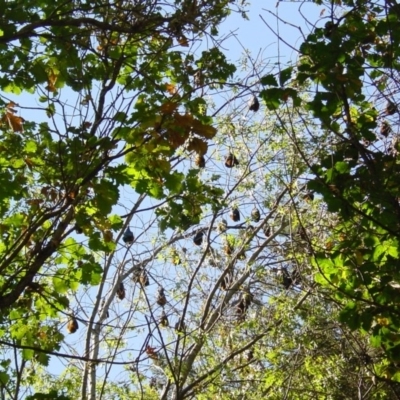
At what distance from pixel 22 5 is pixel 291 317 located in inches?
143

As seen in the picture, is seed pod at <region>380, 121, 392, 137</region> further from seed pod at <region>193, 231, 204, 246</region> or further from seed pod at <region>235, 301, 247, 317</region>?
seed pod at <region>193, 231, 204, 246</region>


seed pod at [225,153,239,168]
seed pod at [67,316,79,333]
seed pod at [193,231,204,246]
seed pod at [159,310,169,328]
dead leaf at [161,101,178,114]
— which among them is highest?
seed pod at [225,153,239,168]

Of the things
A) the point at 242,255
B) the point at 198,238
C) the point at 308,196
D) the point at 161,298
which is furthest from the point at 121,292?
the point at 308,196

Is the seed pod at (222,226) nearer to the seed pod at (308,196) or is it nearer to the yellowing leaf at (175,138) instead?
the seed pod at (308,196)

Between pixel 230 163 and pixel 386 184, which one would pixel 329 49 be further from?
pixel 230 163

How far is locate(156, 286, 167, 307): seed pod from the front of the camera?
6571mm

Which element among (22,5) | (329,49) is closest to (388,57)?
(329,49)

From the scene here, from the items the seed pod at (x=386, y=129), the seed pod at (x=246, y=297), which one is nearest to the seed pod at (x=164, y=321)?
the seed pod at (x=246, y=297)

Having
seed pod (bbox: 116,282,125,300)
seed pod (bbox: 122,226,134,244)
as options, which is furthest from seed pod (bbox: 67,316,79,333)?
seed pod (bbox: 116,282,125,300)

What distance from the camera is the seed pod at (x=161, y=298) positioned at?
6.57m

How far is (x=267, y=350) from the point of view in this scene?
6.39 meters

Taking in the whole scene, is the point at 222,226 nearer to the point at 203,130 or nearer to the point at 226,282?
the point at 226,282

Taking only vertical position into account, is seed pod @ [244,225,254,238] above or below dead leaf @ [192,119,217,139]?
above

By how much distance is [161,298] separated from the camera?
21.6 feet
